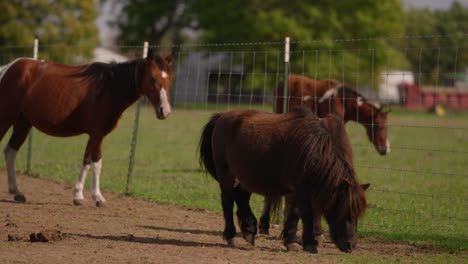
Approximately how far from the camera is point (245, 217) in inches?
304

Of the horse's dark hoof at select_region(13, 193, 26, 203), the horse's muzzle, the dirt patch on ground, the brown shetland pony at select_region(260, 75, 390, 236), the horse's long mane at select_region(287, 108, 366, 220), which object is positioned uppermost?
the brown shetland pony at select_region(260, 75, 390, 236)

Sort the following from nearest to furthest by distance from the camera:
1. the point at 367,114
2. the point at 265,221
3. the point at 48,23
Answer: the point at 265,221 → the point at 367,114 → the point at 48,23

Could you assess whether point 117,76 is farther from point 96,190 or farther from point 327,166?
point 327,166

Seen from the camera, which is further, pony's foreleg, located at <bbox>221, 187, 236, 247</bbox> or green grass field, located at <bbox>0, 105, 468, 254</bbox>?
green grass field, located at <bbox>0, 105, 468, 254</bbox>

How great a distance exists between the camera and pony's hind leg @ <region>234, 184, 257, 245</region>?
7.61 metres

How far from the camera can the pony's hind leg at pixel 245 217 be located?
25.0 ft

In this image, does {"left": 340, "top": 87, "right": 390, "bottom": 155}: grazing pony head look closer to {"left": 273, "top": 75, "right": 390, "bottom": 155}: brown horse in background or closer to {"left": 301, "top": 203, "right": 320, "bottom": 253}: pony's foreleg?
{"left": 273, "top": 75, "right": 390, "bottom": 155}: brown horse in background

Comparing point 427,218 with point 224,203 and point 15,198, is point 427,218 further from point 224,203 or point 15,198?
point 15,198

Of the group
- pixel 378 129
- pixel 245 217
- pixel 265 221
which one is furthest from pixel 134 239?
pixel 378 129

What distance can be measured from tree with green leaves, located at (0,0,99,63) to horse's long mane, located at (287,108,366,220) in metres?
37.3

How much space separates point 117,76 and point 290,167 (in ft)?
13.0

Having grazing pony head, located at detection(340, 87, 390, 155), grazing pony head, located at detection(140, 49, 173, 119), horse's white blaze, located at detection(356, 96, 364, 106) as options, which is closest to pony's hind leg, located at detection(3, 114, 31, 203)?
grazing pony head, located at detection(140, 49, 173, 119)

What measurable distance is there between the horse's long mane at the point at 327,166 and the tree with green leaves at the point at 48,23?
37301 millimetres

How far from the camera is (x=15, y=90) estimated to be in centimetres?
1060
